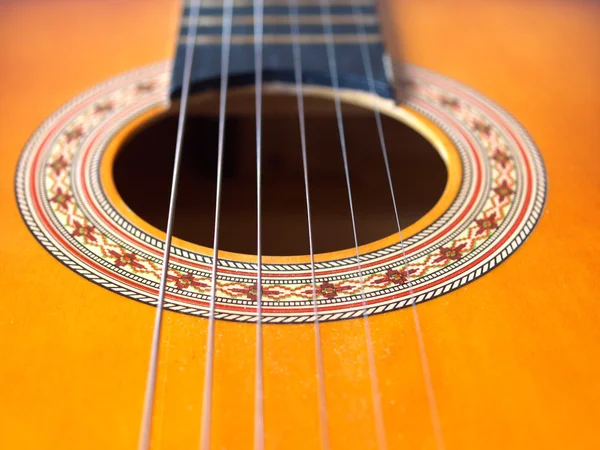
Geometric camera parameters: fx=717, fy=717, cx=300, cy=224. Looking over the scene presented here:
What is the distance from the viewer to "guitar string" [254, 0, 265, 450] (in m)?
0.84

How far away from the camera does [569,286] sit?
1.02m

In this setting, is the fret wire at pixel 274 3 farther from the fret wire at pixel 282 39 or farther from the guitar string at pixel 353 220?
the fret wire at pixel 282 39

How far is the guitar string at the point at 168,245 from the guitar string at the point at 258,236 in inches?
4.9

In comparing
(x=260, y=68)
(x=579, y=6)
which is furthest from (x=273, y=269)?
(x=579, y=6)

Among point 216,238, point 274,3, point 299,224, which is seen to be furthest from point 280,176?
point 274,3

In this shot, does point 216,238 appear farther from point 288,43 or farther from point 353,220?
point 288,43

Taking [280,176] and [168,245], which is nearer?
[168,245]

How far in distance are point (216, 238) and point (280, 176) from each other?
9.2 inches

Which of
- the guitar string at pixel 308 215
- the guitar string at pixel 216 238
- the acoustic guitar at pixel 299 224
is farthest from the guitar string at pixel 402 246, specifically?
the guitar string at pixel 216 238

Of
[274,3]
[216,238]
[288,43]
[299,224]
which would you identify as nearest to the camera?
[216,238]

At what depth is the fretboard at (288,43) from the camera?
139cm

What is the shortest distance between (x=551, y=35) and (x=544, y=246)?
71 centimetres

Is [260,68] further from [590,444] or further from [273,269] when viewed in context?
[590,444]

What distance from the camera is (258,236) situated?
107 cm
